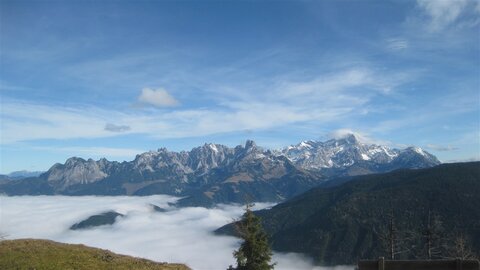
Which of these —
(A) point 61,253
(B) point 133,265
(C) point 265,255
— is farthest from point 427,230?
(A) point 61,253

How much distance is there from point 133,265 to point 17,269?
7.94 m

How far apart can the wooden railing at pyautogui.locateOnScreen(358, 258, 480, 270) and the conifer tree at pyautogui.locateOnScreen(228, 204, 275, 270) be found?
→ 3617 cm

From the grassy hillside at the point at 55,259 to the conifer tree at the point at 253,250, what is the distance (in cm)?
1284

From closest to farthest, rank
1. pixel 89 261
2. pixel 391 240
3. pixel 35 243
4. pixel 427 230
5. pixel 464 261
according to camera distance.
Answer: pixel 464 261
pixel 89 261
pixel 35 243
pixel 391 240
pixel 427 230

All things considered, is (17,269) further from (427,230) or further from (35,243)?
(427,230)

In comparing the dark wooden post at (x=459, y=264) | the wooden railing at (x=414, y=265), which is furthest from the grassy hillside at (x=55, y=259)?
the dark wooden post at (x=459, y=264)

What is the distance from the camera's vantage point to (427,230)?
5375 cm

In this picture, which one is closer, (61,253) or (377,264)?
(377,264)

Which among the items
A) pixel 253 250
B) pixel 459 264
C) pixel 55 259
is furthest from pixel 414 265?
pixel 253 250

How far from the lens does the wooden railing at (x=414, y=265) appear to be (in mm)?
12719

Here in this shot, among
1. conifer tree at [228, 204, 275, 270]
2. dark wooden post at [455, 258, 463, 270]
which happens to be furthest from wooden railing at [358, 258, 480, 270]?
conifer tree at [228, 204, 275, 270]

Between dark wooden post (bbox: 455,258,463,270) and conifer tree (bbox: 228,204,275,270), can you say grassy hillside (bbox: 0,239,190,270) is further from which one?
dark wooden post (bbox: 455,258,463,270)

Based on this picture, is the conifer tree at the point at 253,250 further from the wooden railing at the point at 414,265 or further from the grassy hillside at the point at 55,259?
the wooden railing at the point at 414,265

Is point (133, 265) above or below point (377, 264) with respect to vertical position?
below
